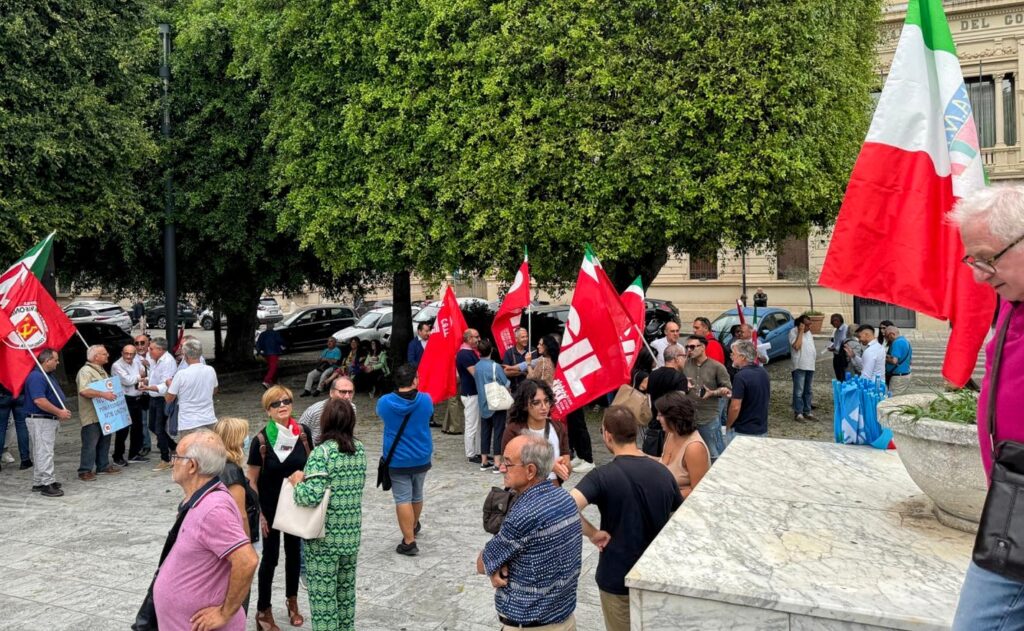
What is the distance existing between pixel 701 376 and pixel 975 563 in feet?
26.0

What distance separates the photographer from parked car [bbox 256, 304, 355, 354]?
1072 inches

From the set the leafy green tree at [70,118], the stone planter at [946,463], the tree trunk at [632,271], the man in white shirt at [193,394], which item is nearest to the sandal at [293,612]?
the stone planter at [946,463]

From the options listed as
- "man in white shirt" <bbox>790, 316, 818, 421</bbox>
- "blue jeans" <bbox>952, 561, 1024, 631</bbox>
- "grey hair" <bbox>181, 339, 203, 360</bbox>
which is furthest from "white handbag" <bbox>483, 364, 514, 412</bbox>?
"blue jeans" <bbox>952, 561, 1024, 631</bbox>

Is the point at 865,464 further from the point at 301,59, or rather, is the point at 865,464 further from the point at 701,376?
the point at 301,59

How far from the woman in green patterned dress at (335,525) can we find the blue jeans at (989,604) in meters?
3.95

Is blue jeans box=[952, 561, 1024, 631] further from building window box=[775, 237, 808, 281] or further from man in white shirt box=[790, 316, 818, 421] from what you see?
building window box=[775, 237, 808, 281]

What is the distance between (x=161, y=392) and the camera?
11812 mm

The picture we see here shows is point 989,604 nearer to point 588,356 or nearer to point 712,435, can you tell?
point 588,356

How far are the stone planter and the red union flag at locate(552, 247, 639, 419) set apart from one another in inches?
139

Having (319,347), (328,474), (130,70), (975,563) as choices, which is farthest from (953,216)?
(319,347)

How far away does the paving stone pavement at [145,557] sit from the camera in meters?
6.44

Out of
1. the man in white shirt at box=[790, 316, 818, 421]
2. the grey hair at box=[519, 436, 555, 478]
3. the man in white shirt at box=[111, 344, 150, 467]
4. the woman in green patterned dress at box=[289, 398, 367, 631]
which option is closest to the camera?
the grey hair at box=[519, 436, 555, 478]

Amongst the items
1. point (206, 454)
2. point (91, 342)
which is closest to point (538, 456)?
point (206, 454)

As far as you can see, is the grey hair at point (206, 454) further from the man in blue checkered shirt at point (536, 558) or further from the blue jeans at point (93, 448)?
the blue jeans at point (93, 448)
